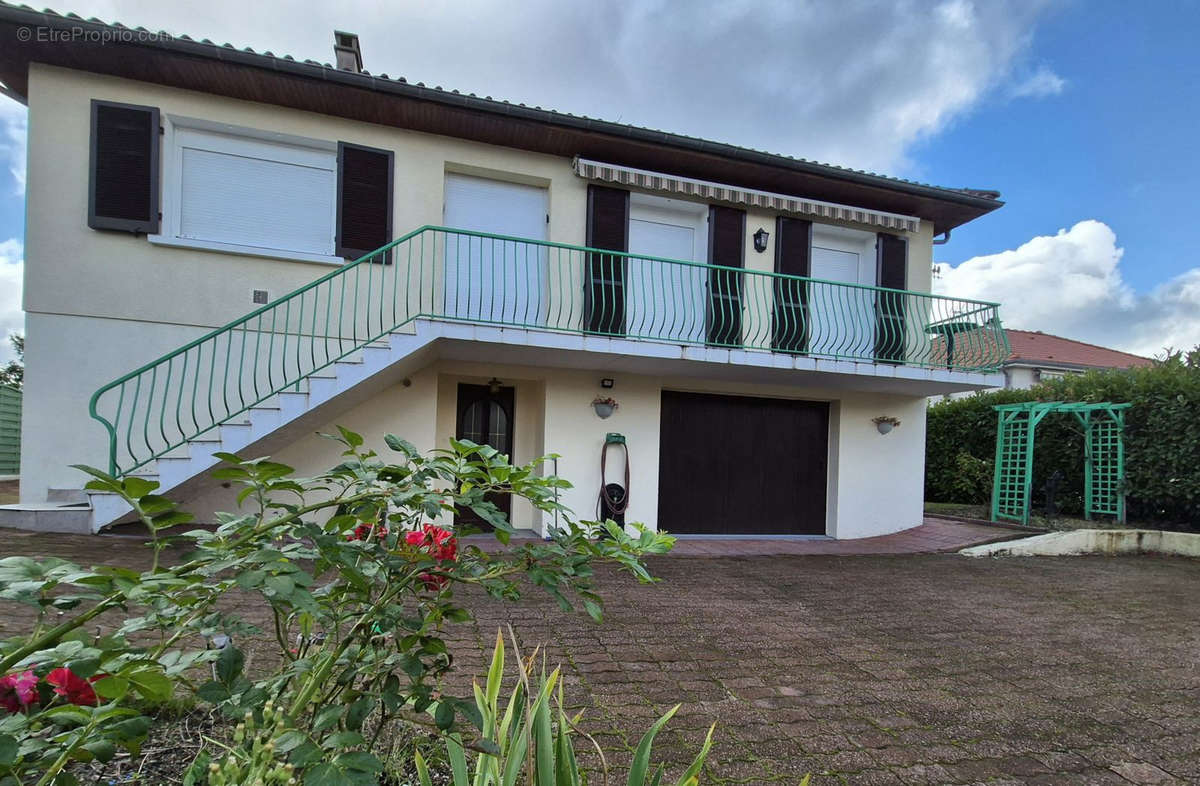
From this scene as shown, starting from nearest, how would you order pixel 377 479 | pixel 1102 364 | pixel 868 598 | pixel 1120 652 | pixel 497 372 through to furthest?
pixel 377 479 → pixel 1120 652 → pixel 868 598 → pixel 497 372 → pixel 1102 364

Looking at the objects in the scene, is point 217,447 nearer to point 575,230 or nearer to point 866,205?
point 575,230

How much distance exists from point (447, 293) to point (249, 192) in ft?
7.93

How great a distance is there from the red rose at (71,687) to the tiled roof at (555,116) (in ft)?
21.5

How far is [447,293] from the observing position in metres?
6.92

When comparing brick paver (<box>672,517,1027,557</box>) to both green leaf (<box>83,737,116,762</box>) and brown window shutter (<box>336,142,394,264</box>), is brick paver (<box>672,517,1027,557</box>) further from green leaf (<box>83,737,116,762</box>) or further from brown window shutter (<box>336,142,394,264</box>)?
green leaf (<box>83,737,116,762</box>)

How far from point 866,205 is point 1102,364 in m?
19.6

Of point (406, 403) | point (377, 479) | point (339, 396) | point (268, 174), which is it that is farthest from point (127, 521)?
point (377, 479)

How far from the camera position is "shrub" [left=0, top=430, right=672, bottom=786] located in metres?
0.86

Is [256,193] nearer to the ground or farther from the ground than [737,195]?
nearer to the ground

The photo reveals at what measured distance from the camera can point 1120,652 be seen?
3.63 metres

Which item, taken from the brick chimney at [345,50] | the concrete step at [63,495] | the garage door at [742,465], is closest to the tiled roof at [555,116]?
the brick chimney at [345,50]

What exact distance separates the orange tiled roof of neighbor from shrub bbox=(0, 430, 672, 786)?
22844mm

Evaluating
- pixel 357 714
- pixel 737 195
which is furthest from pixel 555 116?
pixel 357 714

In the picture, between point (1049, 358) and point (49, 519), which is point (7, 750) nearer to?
point (49, 519)
